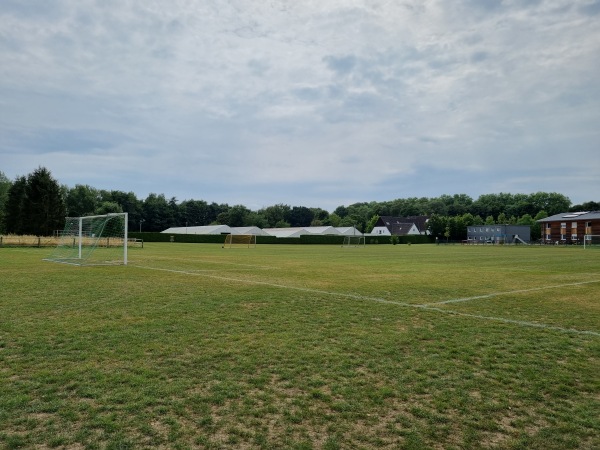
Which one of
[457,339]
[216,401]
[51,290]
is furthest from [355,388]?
[51,290]

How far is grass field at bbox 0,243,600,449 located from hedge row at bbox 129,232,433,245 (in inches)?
2595

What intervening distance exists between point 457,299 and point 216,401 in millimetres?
8837

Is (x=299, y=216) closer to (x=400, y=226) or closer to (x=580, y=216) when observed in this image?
(x=400, y=226)

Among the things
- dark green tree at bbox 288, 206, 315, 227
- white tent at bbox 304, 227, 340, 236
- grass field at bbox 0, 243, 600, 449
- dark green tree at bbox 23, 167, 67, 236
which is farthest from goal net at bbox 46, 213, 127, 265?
dark green tree at bbox 288, 206, 315, 227

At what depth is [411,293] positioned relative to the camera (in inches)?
497

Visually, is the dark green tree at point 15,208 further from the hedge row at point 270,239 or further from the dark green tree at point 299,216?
the dark green tree at point 299,216

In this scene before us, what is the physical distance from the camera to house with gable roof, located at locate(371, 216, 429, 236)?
412ft

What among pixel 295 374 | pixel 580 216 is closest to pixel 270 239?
pixel 580 216

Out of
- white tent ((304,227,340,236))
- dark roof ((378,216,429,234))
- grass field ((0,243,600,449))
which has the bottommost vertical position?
grass field ((0,243,600,449))

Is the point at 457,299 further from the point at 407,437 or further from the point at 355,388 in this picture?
the point at 407,437

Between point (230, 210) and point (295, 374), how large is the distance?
12740 centimetres

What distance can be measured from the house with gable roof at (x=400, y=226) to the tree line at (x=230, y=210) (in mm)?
3217

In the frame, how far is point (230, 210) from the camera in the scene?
429 ft

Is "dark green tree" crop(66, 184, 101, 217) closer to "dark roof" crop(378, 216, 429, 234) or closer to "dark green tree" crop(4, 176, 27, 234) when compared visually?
"dark green tree" crop(4, 176, 27, 234)
